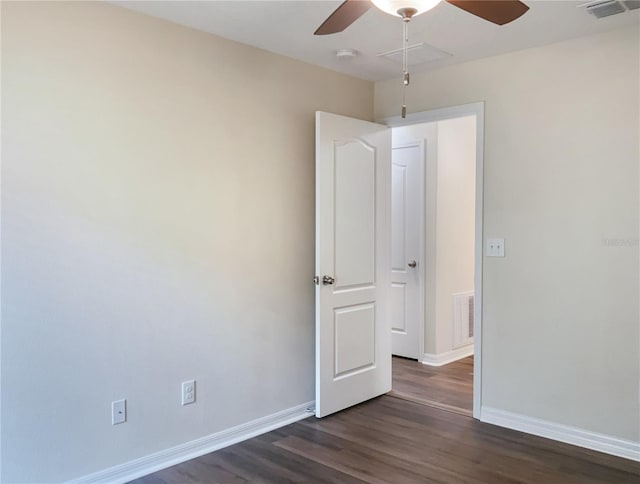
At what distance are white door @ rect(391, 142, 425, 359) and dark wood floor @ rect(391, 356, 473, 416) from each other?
290 millimetres

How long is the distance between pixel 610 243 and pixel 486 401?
4.39 feet

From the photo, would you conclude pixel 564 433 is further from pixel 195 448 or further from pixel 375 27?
pixel 375 27

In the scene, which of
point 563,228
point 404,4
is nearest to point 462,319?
point 563,228

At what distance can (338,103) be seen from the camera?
379cm

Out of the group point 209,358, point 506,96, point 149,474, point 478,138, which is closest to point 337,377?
point 209,358

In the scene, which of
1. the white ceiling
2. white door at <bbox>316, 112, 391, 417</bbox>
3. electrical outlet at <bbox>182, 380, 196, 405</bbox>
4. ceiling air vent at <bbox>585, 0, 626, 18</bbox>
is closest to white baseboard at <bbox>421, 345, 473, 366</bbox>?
white door at <bbox>316, 112, 391, 417</bbox>

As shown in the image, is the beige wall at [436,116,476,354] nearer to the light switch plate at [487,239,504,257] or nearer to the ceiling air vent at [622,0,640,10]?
the light switch plate at [487,239,504,257]

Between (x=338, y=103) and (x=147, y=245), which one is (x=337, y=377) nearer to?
(x=147, y=245)

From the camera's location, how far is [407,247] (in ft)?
16.6

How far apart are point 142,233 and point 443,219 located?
317cm

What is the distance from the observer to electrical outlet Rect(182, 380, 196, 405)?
286 centimetres

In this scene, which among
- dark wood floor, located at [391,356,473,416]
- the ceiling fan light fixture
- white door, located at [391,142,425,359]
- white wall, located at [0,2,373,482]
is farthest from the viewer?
white door, located at [391,142,425,359]

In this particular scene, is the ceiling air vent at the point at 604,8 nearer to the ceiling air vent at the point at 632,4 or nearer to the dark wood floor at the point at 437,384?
the ceiling air vent at the point at 632,4

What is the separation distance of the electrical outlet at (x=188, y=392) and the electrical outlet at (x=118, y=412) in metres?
0.35
